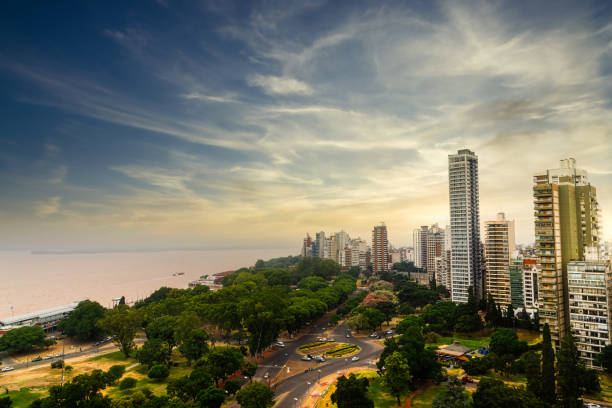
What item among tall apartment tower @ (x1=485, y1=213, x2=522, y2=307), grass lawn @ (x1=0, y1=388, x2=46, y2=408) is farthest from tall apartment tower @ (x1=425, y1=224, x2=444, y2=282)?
grass lawn @ (x1=0, y1=388, x2=46, y2=408)

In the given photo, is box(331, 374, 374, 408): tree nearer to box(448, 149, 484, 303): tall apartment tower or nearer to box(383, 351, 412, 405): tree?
box(383, 351, 412, 405): tree

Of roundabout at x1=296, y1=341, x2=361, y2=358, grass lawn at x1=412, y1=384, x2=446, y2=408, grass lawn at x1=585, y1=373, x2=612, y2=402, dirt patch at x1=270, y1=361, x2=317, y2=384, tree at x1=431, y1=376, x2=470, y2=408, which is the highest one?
tree at x1=431, y1=376, x2=470, y2=408

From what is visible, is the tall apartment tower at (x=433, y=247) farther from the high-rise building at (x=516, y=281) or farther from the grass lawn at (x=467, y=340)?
the grass lawn at (x=467, y=340)

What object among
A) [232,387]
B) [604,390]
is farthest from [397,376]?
[604,390]

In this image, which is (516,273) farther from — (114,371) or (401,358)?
(114,371)

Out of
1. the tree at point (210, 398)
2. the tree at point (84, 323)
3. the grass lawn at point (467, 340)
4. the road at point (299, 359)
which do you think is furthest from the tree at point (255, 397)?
the tree at point (84, 323)

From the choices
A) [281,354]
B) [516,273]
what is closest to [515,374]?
[281,354]
